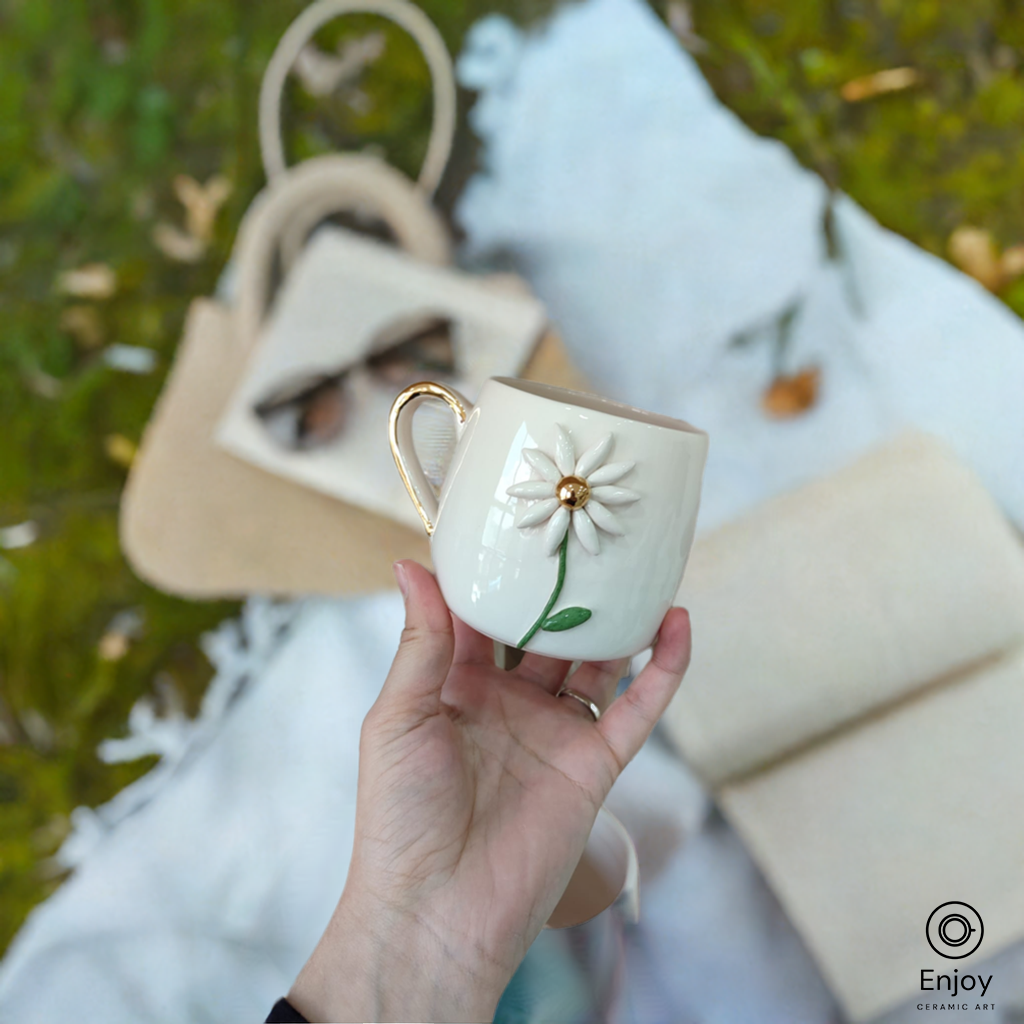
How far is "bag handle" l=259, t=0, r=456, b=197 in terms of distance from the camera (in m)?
0.90

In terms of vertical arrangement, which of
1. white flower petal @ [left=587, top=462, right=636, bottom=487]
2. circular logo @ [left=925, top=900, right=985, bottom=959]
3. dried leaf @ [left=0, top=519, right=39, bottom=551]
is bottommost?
circular logo @ [left=925, top=900, right=985, bottom=959]

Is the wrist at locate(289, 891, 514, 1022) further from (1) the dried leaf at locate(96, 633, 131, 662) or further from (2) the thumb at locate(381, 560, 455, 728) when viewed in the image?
(1) the dried leaf at locate(96, 633, 131, 662)

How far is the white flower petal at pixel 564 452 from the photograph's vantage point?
1.55ft

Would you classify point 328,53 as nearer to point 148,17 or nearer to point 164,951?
point 148,17

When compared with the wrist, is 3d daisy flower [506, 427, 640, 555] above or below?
above

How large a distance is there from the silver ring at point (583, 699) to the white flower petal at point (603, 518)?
0.78 ft

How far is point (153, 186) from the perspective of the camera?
3.22 ft

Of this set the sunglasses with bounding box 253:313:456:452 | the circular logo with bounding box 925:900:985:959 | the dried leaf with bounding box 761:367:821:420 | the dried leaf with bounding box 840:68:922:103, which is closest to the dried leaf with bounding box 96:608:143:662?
the sunglasses with bounding box 253:313:456:452

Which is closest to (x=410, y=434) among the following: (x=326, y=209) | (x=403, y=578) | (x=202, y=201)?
(x=403, y=578)

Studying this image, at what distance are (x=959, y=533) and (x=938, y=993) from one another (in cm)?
45

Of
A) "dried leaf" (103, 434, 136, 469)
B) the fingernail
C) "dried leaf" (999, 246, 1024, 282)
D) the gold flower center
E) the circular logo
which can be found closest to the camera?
the gold flower center

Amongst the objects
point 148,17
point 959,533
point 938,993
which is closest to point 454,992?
point 938,993

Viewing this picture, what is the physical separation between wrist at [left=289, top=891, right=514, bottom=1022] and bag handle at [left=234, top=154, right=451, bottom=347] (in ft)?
2.17

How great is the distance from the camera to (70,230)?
100 centimetres
